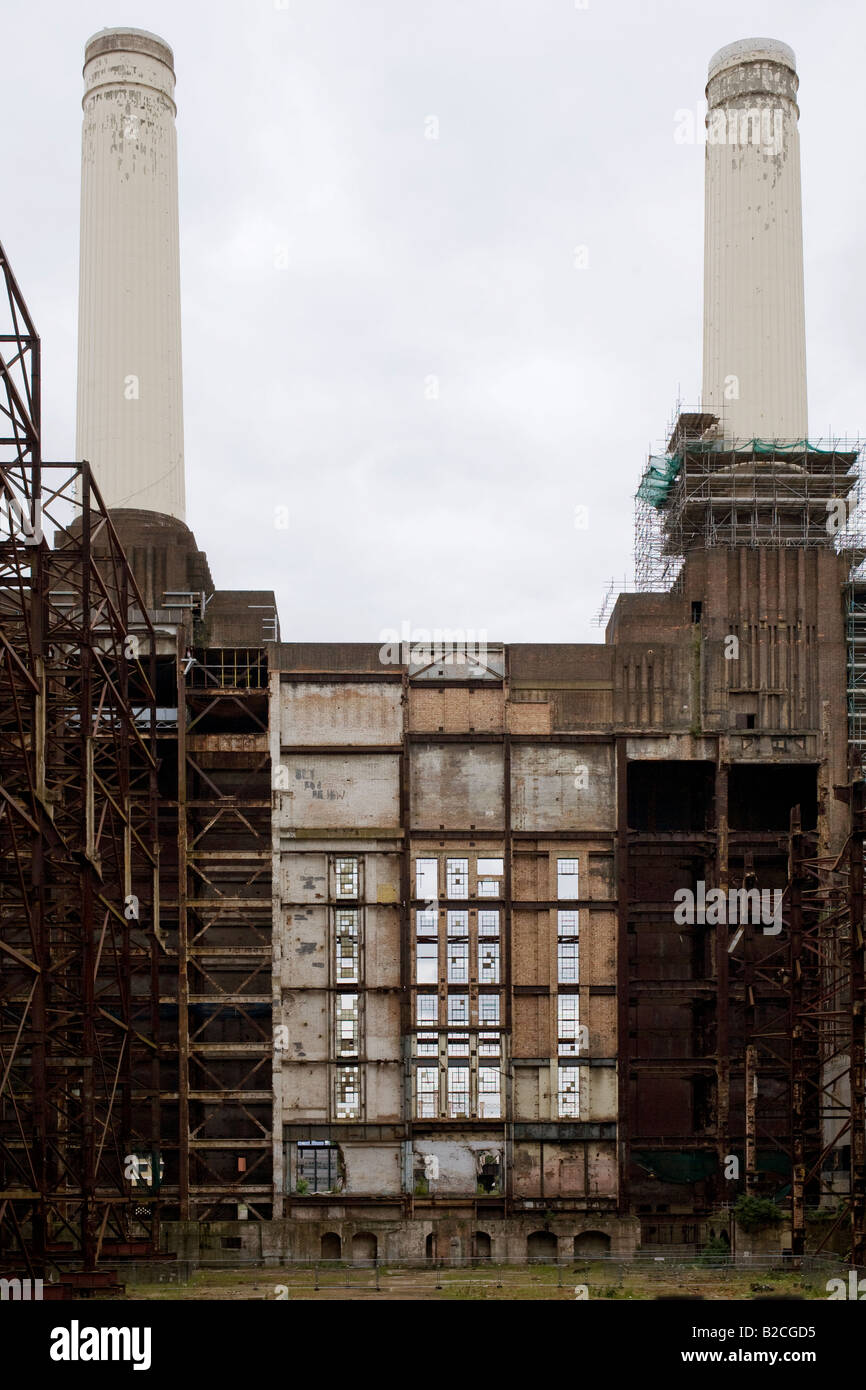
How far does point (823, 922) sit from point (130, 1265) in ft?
72.9

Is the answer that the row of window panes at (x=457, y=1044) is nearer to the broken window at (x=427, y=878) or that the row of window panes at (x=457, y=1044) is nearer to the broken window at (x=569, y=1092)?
the broken window at (x=569, y=1092)

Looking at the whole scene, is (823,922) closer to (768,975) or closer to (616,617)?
(768,975)

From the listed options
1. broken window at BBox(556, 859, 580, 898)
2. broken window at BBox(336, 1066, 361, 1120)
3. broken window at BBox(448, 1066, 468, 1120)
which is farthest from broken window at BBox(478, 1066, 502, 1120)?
broken window at BBox(556, 859, 580, 898)

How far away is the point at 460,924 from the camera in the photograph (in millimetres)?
55312

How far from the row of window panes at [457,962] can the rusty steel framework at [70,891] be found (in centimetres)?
885

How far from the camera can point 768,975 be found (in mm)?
57656

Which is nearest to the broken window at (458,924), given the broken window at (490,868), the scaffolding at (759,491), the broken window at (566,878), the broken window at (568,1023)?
the broken window at (490,868)

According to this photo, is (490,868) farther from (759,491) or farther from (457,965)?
(759,491)

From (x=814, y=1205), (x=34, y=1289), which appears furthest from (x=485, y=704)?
(x=34, y=1289)

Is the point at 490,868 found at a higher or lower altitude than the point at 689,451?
lower

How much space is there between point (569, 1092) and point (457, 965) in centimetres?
536

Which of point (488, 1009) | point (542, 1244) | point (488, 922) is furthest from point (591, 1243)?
point (488, 922)

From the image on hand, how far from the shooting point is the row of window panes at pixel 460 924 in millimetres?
55281
